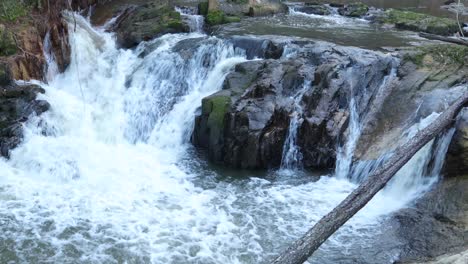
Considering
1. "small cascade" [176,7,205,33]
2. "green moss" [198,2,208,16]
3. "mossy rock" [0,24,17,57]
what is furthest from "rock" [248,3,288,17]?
"mossy rock" [0,24,17,57]

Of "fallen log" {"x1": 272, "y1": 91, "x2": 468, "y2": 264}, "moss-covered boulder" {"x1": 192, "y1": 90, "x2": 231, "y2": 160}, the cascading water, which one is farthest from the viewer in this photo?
"moss-covered boulder" {"x1": 192, "y1": 90, "x2": 231, "y2": 160}

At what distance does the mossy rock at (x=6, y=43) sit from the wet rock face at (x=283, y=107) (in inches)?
202

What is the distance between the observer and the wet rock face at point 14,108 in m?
11.0

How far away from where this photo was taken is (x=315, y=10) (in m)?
19.9

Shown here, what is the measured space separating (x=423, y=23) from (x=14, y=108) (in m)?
13.6

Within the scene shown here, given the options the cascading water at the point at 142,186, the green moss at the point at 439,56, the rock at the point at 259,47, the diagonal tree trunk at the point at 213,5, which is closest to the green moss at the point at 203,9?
the diagonal tree trunk at the point at 213,5

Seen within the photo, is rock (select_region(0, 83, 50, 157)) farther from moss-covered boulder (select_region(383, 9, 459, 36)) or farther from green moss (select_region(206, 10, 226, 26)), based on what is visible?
moss-covered boulder (select_region(383, 9, 459, 36))

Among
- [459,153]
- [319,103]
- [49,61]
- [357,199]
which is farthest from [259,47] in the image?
[357,199]

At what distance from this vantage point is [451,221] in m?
8.27

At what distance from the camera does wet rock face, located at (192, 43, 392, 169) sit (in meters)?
11.0

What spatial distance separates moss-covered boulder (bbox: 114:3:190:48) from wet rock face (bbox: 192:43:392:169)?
4570mm

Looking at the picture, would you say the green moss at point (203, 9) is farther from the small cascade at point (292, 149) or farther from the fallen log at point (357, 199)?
the fallen log at point (357, 199)

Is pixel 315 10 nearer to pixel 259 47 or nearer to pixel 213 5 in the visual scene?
pixel 213 5

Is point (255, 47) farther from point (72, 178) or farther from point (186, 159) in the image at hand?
point (72, 178)
